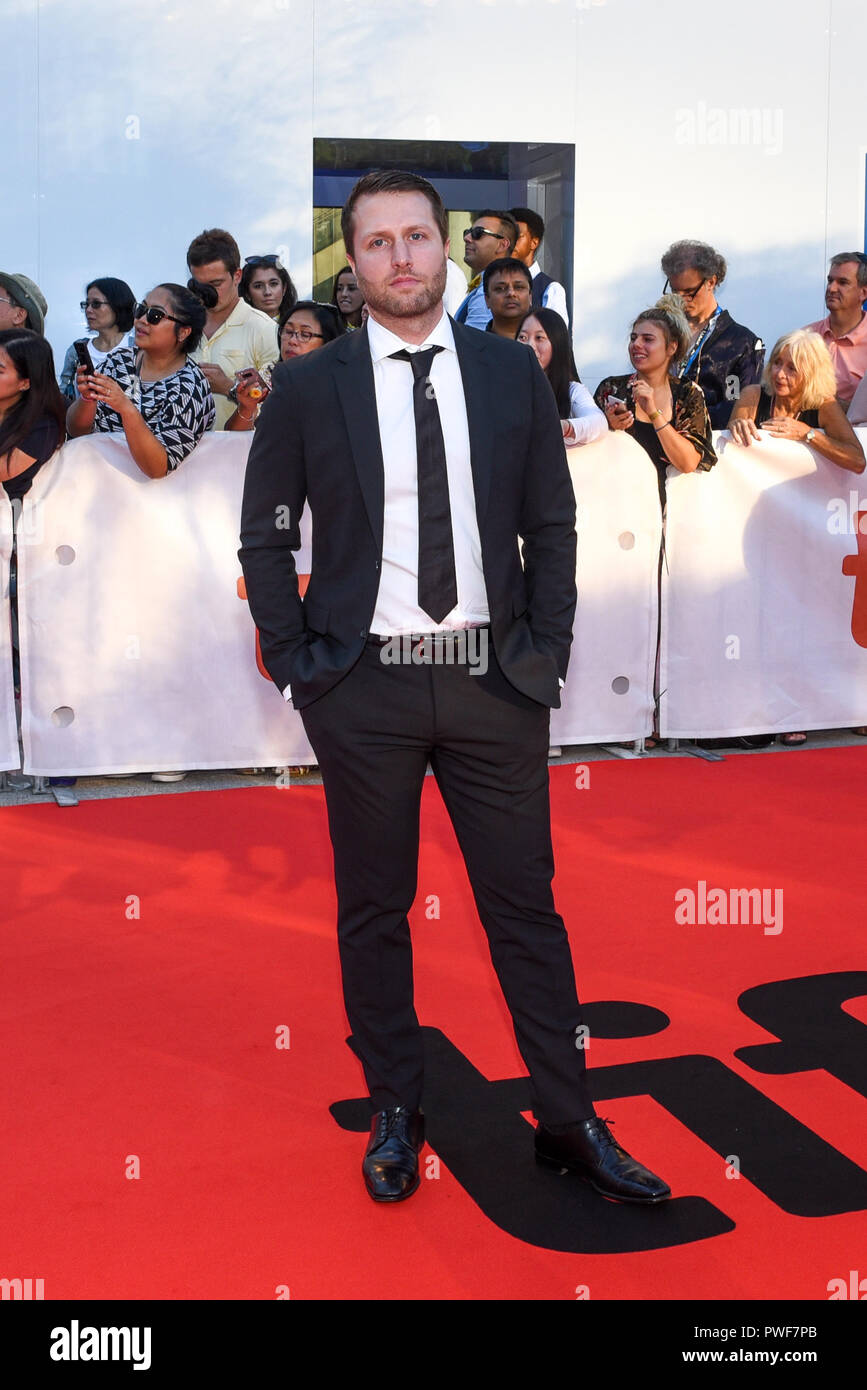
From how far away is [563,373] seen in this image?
612 centimetres

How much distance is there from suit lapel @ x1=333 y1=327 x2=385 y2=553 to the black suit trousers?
0.94 ft

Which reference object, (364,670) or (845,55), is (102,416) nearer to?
(364,670)

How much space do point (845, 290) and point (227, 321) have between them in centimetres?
313

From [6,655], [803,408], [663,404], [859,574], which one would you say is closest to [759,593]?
[859,574]

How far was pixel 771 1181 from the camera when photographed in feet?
9.78

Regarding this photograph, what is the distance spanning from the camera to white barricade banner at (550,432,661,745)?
6523 mm

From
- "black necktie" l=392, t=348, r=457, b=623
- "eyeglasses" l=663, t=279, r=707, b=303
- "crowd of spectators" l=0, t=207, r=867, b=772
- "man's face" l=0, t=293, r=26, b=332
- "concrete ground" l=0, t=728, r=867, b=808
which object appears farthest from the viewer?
"eyeglasses" l=663, t=279, r=707, b=303

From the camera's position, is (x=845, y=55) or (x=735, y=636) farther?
(x=845, y=55)

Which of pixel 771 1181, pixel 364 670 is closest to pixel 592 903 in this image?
pixel 771 1181

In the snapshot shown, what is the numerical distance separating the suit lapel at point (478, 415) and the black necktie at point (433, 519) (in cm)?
6

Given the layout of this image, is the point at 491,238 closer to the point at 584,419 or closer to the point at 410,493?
the point at 584,419

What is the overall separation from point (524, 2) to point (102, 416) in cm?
526

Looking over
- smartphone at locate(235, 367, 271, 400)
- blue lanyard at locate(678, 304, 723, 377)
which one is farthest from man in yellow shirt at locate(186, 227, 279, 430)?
blue lanyard at locate(678, 304, 723, 377)

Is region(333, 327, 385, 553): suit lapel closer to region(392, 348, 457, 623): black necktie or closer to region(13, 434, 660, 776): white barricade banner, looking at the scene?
region(392, 348, 457, 623): black necktie
